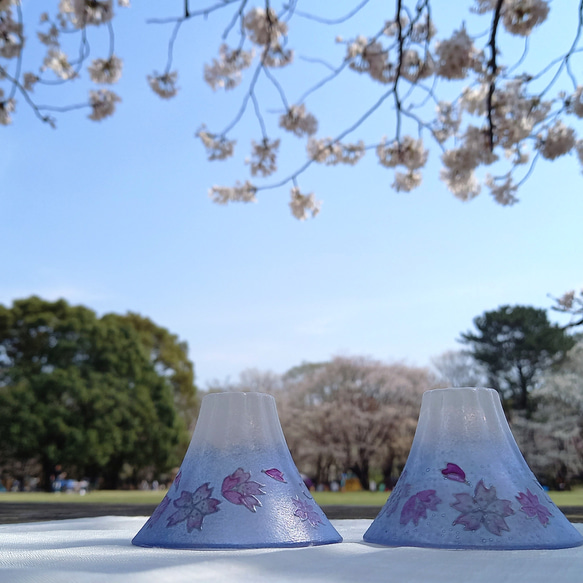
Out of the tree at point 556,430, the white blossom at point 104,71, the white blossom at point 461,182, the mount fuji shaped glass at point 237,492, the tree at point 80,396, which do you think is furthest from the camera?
the tree at point 556,430

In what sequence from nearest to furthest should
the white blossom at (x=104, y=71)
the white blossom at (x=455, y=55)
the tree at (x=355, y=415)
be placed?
the white blossom at (x=455, y=55), the white blossom at (x=104, y=71), the tree at (x=355, y=415)

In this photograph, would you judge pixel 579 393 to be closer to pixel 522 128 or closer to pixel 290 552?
pixel 522 128

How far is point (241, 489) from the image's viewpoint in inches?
96.8

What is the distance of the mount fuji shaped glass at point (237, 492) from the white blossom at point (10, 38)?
3.67 m

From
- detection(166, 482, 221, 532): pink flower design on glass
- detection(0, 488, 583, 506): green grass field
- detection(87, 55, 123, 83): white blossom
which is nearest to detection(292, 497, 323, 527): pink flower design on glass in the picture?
detection(166, 482, 221, 532): pink flower design on glass

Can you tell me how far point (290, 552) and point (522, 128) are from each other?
375 cm

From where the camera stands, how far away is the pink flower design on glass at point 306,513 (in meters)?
2.47

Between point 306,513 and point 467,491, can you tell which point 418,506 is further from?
point 306,513

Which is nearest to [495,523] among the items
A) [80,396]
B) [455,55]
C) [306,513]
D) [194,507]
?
[306,513]

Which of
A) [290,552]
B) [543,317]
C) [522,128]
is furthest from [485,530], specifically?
[543,317]

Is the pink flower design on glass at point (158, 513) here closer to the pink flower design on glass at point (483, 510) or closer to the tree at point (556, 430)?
the pink flower design on glass at point (483, 510)

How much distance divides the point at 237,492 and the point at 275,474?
0.18 metres

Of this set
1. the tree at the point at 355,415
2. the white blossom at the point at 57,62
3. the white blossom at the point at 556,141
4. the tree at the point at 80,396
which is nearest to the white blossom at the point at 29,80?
the white blossom at the point at 57,62

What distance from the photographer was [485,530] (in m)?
2.36
